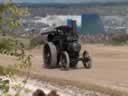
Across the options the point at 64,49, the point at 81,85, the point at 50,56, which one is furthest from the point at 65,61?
the point at 81,85

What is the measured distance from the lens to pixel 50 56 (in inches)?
625

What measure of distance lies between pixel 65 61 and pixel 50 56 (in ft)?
2.62

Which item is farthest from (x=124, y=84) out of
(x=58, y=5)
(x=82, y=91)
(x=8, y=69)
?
(x=58, y=5)

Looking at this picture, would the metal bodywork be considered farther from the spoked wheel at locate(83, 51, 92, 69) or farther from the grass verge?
the grass verge

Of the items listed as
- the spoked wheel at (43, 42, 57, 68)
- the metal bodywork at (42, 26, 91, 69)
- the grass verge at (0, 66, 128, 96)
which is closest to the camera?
the grass verge at (0, 66, 128, 96)

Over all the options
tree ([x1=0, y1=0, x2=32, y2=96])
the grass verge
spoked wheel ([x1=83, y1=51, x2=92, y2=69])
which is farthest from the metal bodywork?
tree ([x1=0, y1=0, x2=32, y2=96])

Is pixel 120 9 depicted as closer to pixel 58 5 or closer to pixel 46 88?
pixel 58 5

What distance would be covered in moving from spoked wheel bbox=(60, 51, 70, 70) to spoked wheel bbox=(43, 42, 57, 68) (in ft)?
0.89

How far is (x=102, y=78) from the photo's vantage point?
42.8ft

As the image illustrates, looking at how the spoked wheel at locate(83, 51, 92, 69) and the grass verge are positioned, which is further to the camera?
the spoked wheel at locate(83, 51, 92, 69)

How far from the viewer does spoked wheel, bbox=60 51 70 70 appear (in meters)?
15.0

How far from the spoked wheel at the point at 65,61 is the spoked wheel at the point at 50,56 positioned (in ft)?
0.89

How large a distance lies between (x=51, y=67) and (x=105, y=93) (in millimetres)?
5370

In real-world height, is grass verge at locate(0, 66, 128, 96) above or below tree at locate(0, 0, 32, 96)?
below
